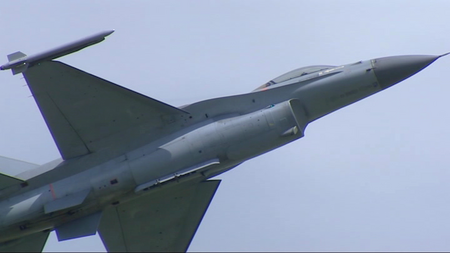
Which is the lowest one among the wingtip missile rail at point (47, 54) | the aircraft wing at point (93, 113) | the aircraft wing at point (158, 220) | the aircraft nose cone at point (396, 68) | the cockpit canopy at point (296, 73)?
the aircraft wing at point (158, 220)

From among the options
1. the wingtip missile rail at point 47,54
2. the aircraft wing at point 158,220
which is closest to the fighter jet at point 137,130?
the wingtip missile rail at point 47,54

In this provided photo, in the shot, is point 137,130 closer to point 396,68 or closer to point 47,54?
point 47,54

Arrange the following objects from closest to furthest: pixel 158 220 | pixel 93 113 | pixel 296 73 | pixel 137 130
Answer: pixel 93 113, pixel 137 130, pixel 296 73, pixel 158 220

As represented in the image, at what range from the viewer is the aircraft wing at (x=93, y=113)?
1934 centimetres

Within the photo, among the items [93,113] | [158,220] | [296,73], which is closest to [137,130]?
[93,113]

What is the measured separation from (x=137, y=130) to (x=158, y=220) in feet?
11.2

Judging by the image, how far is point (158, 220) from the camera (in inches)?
868

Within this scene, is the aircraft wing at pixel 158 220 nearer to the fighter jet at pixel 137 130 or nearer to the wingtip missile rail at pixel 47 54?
the fighter jet at pixel 137 130

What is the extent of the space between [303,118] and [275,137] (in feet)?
3.17

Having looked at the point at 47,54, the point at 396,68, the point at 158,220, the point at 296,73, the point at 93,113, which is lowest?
the point at 158,220

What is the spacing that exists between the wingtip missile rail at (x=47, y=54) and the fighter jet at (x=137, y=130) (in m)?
0.02

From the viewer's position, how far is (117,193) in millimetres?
19172

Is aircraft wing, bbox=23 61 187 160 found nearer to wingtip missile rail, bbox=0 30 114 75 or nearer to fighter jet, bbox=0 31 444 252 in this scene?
fighter jet, bbox=0 31 444 252

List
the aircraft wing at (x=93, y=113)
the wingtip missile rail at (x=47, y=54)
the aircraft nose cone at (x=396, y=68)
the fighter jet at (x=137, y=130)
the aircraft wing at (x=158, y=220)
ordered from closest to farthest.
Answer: the wingtip missile rail at (x=47, y=54)
the fighter jet at (x=137, y=130)
the aircraft nose cone at (x=396, y=68)
the aircraft wing at (x=93, y=113)
the aircraft wing at (x=158, y=220)
